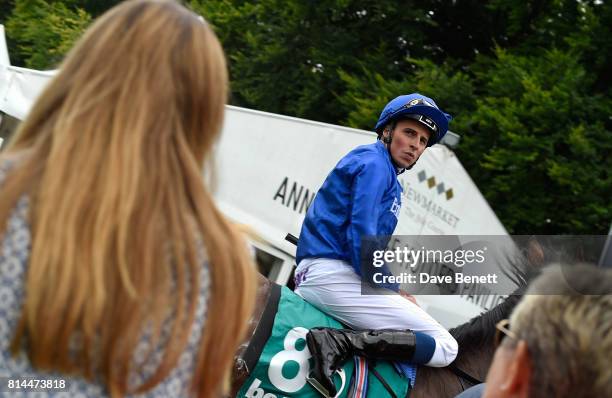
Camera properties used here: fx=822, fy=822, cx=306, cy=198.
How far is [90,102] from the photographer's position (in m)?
1.31

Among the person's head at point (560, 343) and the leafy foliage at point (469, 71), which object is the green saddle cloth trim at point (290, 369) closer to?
the person's head at point (560, 343)

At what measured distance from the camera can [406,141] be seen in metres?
4.02

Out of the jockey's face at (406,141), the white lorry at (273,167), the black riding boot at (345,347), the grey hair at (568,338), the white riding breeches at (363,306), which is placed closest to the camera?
the grey hair at (568,338)

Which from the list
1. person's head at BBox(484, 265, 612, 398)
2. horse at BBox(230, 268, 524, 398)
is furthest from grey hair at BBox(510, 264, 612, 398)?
horse at BBox(230, 268, 524, 398)

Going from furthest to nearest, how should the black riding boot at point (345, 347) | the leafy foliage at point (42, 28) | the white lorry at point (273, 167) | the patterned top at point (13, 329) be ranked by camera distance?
the leafy foliage at point (42, 28) < the white lorry at point (273, 167) < the black riding boot at point (345, 347) < the patterned top at point (13, 329)

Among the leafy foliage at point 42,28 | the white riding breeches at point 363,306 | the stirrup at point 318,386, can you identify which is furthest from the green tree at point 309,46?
the stirrup at point 318,386

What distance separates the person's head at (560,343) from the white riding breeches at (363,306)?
2333mm

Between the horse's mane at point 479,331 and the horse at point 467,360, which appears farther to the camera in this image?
the horse's mane at point 479,331

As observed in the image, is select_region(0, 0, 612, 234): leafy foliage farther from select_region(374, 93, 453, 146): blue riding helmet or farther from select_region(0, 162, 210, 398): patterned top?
select_region(0, 162, 210, 398): patterned top

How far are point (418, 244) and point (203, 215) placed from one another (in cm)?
544

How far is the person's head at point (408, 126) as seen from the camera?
402 centimetres

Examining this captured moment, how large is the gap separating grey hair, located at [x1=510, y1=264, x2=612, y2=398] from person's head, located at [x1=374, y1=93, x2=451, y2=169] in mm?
2580

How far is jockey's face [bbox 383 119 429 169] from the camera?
4008 millimetres

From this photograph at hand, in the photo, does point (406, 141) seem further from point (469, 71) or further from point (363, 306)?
point (469, 71)
